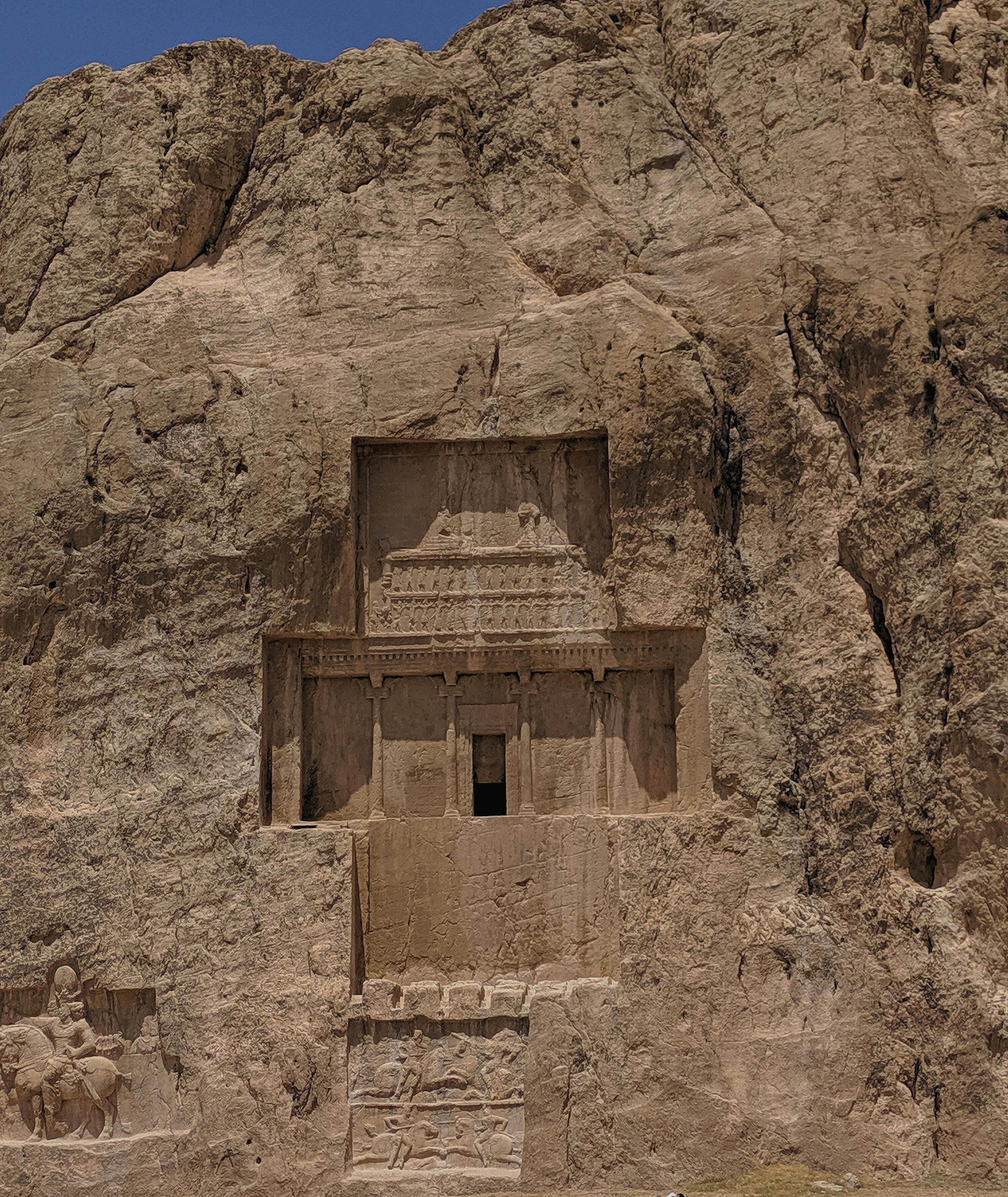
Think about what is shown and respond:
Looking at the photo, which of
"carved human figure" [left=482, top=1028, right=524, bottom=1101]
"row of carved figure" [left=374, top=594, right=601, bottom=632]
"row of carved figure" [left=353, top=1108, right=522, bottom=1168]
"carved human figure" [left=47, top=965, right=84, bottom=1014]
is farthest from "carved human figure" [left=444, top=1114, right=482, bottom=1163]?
"row of carved figure" [left=374, top=594, right=601, bottom=632]

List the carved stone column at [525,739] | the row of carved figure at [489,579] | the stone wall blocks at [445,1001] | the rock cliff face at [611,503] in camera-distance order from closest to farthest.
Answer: the rock cliff face at [611,503] → the stone wall blocks at [445,1001] → the carved stone column at [525,739] → the row of carved figure at [489,579]

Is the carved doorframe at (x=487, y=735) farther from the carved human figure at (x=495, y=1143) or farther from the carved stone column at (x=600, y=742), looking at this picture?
the carved human figure at (x=495, y=1143)

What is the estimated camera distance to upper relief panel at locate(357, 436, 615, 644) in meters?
13.6

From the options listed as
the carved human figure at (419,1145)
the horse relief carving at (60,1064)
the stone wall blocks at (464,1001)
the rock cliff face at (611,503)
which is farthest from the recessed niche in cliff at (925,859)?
the horse relief carving at (60,1064)

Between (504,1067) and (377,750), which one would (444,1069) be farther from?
(377,750)

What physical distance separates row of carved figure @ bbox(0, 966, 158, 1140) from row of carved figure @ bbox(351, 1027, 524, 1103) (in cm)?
191

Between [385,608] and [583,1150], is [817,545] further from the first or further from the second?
[583,1150]

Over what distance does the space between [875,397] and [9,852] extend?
863cm

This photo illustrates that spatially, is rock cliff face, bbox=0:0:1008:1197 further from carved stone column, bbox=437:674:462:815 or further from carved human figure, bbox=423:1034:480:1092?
carved stone column, bbox=437:674:462:815

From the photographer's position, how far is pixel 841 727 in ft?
42.1

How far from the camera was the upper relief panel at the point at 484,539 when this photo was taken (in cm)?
1360

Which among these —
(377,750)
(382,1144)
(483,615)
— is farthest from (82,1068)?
(483,615)

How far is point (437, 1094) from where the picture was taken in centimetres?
1264

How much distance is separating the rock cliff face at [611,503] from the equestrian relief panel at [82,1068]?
0.23ft
